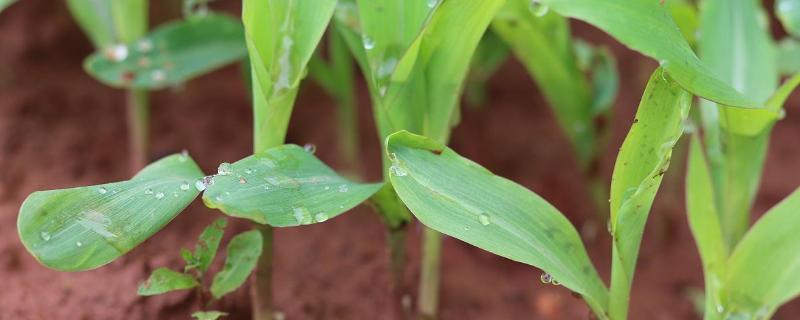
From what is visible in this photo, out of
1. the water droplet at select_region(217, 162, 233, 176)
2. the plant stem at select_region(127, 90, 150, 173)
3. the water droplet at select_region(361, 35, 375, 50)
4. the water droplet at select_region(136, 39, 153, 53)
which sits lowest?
the plant stem at select_region(127, 90, 150, 173)

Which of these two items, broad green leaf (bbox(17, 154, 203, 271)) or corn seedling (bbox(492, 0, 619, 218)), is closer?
broad green leaf (bbox(17, 154, 203, 271))

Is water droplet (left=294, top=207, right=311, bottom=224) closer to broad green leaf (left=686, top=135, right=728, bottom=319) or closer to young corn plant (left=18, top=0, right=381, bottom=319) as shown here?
young corn plant (left=18, top=0, right=381, bottom=319)

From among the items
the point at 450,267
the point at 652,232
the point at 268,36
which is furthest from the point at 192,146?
the point at 652,232

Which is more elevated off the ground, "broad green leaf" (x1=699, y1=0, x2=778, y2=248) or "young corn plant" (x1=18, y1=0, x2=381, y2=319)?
"young corn plant" (x1=18, y1=0, x2=381, y2=319)

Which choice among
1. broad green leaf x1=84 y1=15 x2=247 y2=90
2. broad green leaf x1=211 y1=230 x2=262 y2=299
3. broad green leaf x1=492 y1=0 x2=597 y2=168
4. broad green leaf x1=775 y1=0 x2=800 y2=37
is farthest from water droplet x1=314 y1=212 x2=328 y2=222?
broad green leaf x1=775 y1=0 x2=800 y2=37

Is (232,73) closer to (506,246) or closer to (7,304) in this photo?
(7,304)

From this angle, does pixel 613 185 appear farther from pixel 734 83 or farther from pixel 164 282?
pixel 164 282

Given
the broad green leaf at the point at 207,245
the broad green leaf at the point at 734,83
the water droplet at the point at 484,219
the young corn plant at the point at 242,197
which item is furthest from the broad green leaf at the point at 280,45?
the broad green leaf at the point at 734,83

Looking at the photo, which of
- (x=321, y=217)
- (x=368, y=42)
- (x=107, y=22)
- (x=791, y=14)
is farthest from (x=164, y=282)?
(x=791, y=14)

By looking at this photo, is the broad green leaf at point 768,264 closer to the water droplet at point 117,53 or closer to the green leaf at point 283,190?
the green leaf at point 283,190
